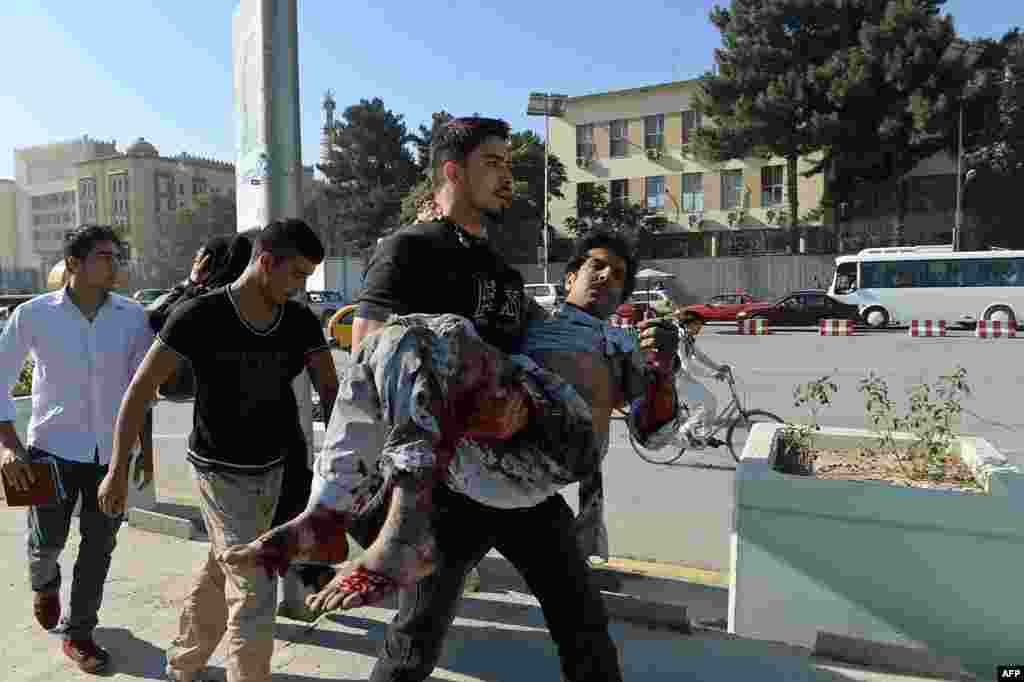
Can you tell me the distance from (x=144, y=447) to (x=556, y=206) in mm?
39619

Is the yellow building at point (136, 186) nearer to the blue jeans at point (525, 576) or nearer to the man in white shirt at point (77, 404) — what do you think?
the man in white shirt at point (77, 404)

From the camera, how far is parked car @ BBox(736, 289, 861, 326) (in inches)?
989

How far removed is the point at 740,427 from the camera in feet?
24.1

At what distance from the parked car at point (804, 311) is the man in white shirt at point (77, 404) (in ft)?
76.7

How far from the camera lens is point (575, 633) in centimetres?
212

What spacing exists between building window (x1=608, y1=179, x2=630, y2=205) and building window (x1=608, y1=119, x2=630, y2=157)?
1371mm

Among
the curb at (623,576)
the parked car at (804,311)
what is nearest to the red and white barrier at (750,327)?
the parked car at (804,311)

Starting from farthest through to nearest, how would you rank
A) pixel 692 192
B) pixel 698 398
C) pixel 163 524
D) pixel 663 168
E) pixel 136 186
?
pixel 136 186
pixel 663 168
pixel 692 192
pixel 698 398
pixel 163 524

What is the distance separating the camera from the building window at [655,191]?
39.7m

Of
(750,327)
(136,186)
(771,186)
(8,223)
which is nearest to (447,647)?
(750,327)

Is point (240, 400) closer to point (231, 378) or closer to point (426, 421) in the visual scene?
point (231, 378)

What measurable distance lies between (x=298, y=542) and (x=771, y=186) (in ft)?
125

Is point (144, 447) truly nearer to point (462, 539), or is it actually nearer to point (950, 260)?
point (462, 539)

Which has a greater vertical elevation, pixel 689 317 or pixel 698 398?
pixel 689 317
